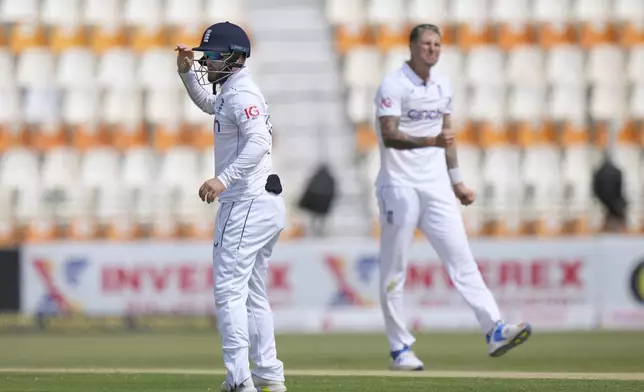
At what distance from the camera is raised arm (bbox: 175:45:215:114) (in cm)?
712


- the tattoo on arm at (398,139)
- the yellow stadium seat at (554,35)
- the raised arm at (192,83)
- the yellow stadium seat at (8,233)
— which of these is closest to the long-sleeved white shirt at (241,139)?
the raised arm at (192,83)

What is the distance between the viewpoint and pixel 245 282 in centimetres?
661

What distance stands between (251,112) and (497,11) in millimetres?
12624

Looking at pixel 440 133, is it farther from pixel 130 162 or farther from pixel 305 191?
pixel 130 162

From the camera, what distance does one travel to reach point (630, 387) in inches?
283

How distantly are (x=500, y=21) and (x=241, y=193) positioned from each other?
Result: 12473 mm

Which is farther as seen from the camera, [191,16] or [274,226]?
[191,16]

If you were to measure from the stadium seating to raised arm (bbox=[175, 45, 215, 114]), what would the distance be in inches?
363

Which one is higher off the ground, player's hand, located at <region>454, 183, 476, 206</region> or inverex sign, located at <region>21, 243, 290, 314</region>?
player's hand, located at <region>454, 183, 476, 206</region>

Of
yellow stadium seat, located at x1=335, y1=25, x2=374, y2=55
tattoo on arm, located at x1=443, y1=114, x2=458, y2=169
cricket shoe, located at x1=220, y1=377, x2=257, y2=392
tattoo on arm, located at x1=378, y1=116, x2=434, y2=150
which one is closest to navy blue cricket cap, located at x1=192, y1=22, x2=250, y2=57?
cricket shoe, located at x1=220, y1=377, x2=257, y2=392

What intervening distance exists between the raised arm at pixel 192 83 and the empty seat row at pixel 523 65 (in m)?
11.0

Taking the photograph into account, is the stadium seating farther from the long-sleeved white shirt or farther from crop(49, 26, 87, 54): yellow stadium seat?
the long-sleeved white shirt

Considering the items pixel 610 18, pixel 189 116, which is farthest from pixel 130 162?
pixel 610 18

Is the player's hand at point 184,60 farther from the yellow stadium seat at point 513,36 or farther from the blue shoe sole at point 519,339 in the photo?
the yellow stadium seat at point 513,36
